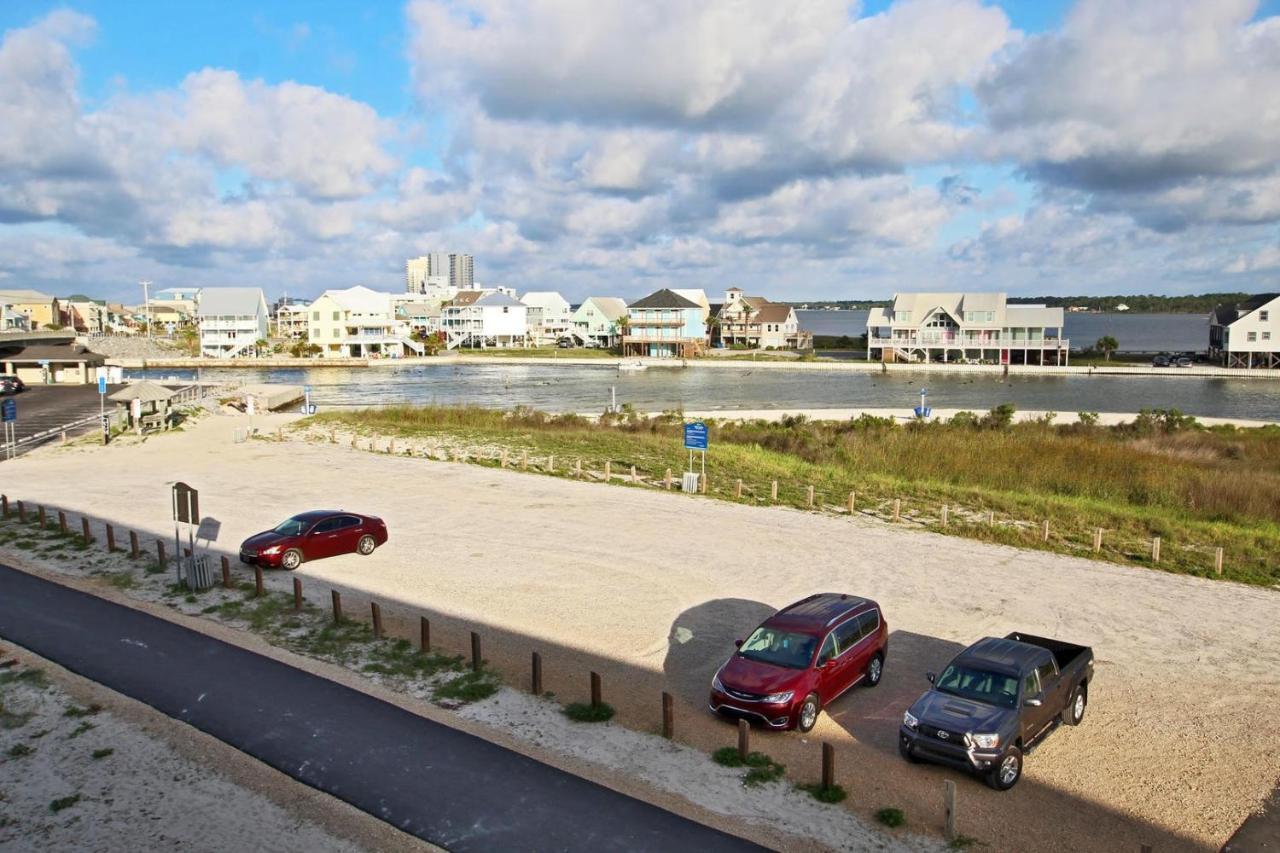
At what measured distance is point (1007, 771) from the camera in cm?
1173

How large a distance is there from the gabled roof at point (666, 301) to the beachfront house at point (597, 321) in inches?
829

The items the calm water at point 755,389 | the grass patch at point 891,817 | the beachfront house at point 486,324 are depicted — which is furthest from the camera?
the beachfront house at point 486,324

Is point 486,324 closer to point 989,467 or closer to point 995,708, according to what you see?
point 989,467

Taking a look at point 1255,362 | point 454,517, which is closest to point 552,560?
point 454,517

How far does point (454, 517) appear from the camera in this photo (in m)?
28.0

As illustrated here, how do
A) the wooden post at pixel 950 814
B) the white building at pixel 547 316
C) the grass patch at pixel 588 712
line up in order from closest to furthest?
1. the wooden post at pixel 950 814
2. the grass patch at pixel 588 712
3. the white building at pixel 547 316

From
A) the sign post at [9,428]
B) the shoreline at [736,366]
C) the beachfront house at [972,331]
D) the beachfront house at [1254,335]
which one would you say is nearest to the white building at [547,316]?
the shoreline at [736,366]

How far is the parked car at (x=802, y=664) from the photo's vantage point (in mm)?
13203

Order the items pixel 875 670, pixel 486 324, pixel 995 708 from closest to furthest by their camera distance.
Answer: pixel 995 708 < pixel 875 670 < pixel 486 324

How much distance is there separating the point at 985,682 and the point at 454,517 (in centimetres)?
1866

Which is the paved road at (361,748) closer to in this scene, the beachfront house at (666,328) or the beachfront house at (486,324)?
the beachfront house at (666,328)

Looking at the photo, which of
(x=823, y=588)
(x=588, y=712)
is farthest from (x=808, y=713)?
(x=823, y=588)

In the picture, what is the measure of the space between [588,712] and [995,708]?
5852mm

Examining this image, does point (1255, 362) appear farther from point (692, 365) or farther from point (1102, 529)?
point (1102, 529)
